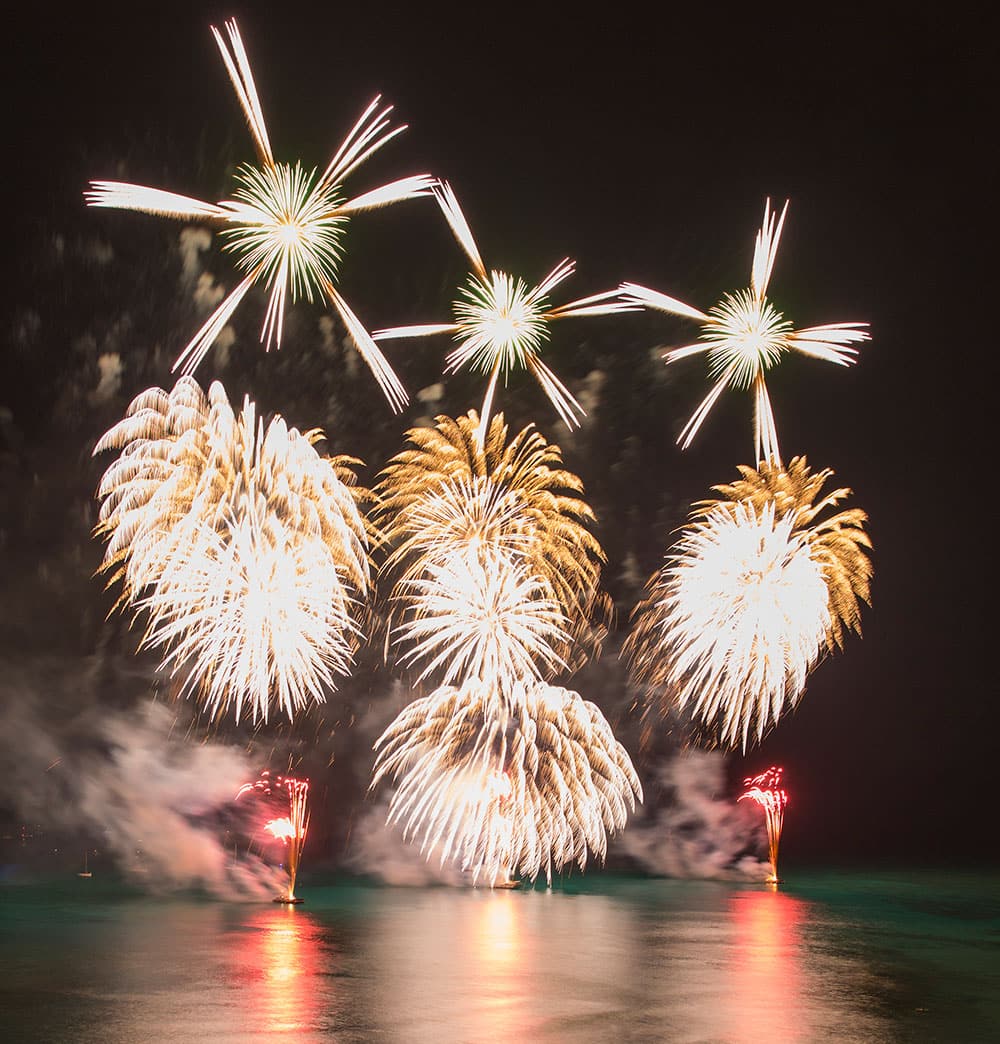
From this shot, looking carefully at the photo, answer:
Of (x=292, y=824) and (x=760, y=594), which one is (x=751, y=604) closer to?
(x=760, y=594)

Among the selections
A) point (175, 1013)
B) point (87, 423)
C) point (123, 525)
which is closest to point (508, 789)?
point (123, 525)

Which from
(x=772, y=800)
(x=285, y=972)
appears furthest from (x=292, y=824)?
(x=772, y=800)

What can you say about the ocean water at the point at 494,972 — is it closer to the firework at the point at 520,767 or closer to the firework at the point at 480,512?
the firework at the point at 520,767

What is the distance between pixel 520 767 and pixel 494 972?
1184cm

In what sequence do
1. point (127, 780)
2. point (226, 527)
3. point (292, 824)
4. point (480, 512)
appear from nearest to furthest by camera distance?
point (226, 527) < point (480, 512) < point (292, 824) < point (127, 780)

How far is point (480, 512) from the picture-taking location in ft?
96.1

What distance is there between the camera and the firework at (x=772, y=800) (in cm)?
4222

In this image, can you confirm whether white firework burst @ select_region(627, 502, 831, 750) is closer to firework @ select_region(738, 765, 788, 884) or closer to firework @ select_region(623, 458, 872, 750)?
firework @ select_region(623, 458, 872, 750)

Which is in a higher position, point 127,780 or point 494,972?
point 127,780

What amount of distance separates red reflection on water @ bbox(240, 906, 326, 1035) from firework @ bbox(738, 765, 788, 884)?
20245mm

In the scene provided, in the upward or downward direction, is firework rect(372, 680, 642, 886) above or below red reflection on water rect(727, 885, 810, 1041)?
above

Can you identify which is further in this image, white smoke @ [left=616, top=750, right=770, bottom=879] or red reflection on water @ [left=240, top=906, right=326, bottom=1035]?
white smoke @ [left=616, top=750, right=770, bottom=879]

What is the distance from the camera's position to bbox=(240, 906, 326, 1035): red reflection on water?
13.3 meters

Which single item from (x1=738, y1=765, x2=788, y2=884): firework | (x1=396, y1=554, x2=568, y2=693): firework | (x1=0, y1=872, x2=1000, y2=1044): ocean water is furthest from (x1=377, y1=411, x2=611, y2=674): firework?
(x1=738, y1=765, x2=788, y2=884): firework
